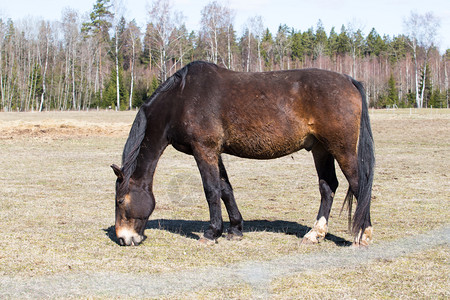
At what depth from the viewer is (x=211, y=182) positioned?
6.26 m

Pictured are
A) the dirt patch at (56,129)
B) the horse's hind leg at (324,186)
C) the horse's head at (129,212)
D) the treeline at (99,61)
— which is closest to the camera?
the horse's head at (129,212)

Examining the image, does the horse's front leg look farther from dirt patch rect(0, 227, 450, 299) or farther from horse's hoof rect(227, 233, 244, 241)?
dirt patch rect(0, 227, 450, 299)

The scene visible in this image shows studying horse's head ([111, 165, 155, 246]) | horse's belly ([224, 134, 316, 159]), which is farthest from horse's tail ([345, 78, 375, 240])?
horse's head ([111, 165, 155, 246])

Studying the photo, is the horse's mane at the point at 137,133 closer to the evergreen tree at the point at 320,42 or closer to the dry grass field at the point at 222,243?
the dry grass field at the point at 222,243

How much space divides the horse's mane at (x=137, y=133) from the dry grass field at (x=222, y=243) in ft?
3.44

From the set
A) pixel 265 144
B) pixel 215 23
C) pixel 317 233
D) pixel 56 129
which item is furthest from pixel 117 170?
pixel 215 23

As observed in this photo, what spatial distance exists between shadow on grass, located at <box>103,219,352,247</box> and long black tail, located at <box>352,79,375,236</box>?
0.52m

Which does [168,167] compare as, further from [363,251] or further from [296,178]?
[363,251]

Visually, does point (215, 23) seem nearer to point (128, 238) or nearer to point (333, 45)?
point (128, 238)

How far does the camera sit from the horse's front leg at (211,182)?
20.3 feet

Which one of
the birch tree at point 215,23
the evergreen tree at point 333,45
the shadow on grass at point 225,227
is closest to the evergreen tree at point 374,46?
the evergreen tree at point 333,45

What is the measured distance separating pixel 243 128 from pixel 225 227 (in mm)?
1875

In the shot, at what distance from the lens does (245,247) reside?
6.07m

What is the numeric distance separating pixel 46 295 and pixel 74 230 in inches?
104
